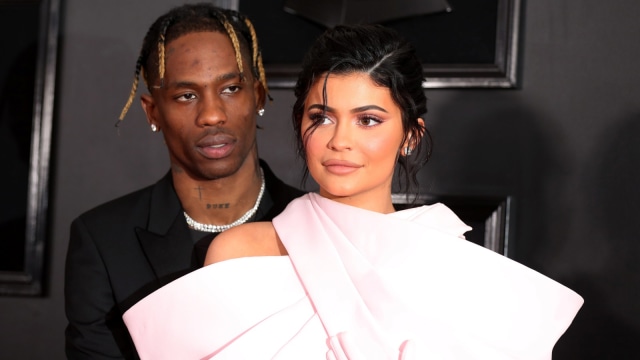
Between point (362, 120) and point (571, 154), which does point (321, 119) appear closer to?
point (362, 120)

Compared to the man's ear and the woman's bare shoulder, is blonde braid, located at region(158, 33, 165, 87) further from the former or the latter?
the woman's bare shoulder

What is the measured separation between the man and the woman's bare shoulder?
41 centimetres

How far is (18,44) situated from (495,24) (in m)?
1.26

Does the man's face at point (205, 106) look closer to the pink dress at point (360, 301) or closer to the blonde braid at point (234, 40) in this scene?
the blonde braid at point (234, 40)

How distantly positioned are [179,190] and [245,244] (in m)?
0.53

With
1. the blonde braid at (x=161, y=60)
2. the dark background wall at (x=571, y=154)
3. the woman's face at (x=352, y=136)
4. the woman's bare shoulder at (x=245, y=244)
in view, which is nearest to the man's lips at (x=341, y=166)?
the woman's face at (x=352, y=136)

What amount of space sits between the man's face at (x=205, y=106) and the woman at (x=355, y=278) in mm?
430

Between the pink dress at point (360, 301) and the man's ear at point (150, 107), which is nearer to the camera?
the pink dress at point (360, 301)

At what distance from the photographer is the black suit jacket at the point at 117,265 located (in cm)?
197

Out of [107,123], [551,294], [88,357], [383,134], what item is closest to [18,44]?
[107,123]

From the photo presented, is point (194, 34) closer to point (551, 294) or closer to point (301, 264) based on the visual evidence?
point (301, 264)

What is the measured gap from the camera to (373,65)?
5.01 ft

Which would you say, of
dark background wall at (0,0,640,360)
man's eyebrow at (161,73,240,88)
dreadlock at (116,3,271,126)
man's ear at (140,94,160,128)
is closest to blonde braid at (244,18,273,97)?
dreadlock at (116,3,271,126)

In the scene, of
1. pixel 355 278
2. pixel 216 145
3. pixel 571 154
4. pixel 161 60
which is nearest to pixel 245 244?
pixel 355 278
